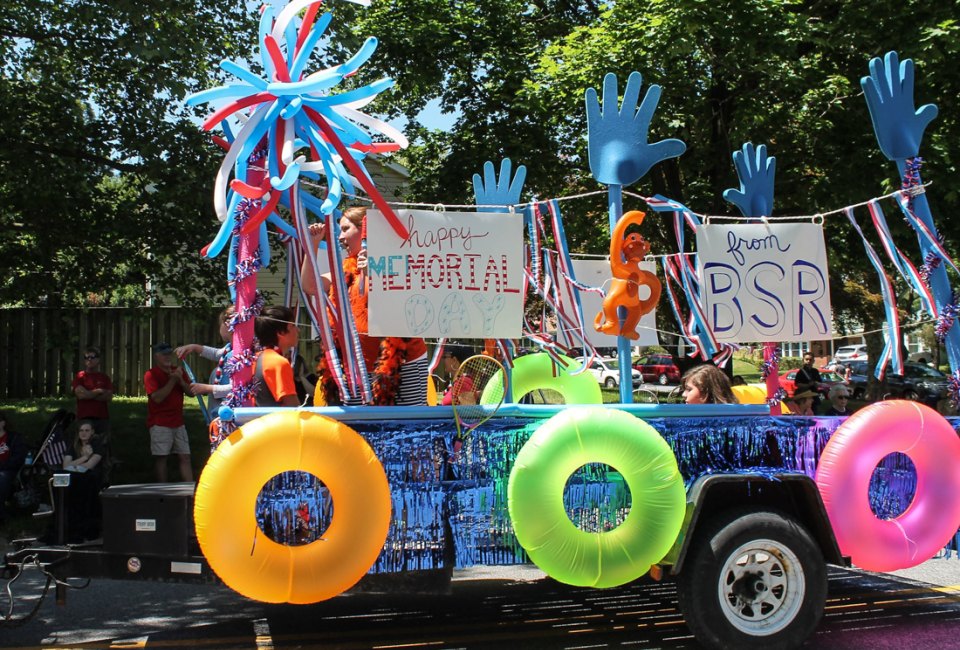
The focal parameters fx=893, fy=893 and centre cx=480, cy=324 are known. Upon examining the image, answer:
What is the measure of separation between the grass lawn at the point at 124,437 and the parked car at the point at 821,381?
7412mm

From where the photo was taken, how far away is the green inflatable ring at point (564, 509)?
4316 mm

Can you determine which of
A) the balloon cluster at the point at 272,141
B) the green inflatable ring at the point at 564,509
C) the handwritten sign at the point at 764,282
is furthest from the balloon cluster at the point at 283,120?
the handwritten sign at the point at 764,282

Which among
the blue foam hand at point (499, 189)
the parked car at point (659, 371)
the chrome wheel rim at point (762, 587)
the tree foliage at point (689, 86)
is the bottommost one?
the chrome wheel rim at point (762, 587)

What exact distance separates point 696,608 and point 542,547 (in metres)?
0.87

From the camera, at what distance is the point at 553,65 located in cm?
1320

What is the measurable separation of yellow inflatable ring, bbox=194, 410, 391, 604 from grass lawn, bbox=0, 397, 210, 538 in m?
4.40

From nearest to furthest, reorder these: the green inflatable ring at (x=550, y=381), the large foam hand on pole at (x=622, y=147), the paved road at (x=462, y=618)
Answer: the paved road at (x=462, y=618) < the large foam hand on pole at (x=622, y=147) < the green inflatable ring at (x=550, y=381)

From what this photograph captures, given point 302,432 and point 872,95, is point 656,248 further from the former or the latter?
point 302,432

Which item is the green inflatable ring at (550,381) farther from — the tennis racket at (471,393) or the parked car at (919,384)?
the parked car at (919,384)

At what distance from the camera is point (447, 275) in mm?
4738

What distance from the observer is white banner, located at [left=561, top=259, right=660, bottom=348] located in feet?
23.6

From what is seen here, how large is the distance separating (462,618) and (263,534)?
1822 mm

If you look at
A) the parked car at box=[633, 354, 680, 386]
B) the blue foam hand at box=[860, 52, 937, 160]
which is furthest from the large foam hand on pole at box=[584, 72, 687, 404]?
the parked car at box=[633, 354, 680, 386]

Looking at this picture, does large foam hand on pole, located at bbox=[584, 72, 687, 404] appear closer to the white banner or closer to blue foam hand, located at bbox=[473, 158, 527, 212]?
the white banner
